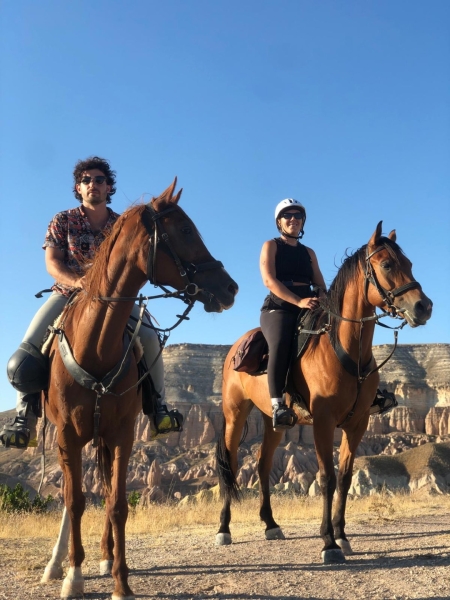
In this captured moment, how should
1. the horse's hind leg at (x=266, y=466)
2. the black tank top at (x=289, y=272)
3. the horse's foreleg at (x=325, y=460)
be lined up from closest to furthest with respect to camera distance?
the horse's foreleg at (x=325, y=460) → the black tank top at (x=289, y=272) → the horse's hind leg at (x=266, y=466)

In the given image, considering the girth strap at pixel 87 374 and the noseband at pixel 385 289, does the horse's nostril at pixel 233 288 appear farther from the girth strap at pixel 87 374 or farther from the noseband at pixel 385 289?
the noseband at pixel 385 289

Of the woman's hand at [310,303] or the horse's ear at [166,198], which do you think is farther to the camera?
the woman's hand at [310,303]

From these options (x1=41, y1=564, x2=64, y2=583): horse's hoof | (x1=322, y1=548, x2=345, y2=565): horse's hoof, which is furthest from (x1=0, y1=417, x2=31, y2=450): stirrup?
(x1=322, y1=548, x2=345, y2=565): horse's hoof

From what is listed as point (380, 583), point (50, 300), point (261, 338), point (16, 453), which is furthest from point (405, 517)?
point (16, 453)

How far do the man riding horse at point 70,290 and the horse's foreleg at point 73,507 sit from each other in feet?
2.65

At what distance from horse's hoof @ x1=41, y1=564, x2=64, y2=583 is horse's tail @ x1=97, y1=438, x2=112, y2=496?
121 cm

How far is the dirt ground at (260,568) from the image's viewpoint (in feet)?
18.6

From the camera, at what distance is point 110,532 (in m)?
7.05

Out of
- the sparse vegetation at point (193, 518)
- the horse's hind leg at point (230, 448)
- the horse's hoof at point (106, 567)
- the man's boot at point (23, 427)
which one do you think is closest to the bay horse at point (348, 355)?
the horse's hind leg at point (230, 448)

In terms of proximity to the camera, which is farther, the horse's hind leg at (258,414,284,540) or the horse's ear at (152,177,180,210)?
the horse's hind leg at (258,414,284,540)

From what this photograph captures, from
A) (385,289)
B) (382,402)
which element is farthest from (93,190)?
(382,402)

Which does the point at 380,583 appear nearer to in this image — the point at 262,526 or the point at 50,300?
the point at 50,300

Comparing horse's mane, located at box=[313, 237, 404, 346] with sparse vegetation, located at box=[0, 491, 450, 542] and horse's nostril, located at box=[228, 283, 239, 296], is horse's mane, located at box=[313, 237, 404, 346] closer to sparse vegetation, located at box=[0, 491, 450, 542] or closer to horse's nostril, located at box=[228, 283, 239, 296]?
horse's nostril, located at box=[228, 283, 239, 296]

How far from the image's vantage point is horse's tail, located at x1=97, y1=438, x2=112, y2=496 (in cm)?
627
